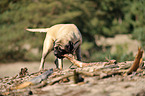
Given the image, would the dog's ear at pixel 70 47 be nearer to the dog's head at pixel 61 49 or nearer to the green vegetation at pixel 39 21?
the dog's head at pixel 61 49

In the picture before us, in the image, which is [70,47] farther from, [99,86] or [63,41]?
[99,86]

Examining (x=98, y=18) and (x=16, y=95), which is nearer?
(x=16, y=95)

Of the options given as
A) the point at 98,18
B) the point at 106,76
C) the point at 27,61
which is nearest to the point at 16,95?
the point at 106,76

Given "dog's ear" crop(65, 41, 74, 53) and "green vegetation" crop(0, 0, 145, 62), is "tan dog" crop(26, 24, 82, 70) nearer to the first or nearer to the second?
"dog's ear" crop(65, 41, 74, 53)

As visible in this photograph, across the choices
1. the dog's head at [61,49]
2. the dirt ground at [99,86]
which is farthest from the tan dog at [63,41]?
the dirt ground at [99,86]

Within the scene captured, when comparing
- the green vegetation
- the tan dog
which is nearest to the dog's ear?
the tan dog

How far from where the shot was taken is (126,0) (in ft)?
82.2

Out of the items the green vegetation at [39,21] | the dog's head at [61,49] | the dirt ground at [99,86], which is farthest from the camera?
the green vegetation at [39,21]

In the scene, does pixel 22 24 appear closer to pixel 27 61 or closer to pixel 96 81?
pixel 27 61

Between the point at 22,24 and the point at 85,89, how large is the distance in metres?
16.6

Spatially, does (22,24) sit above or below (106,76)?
above

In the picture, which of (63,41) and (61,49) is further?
(63,41)

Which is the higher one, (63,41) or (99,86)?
(63,41)

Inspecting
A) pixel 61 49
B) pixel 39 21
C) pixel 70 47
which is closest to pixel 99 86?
pixel 61 49
